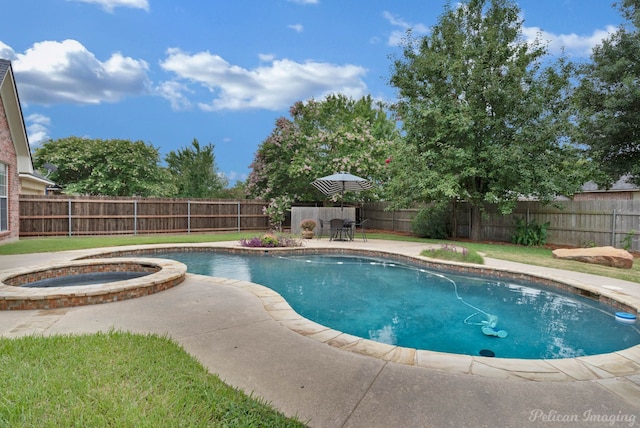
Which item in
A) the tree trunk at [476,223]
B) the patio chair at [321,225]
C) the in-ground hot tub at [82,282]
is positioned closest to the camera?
the in-ground hot tub at [82,282]

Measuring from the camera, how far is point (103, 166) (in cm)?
2220

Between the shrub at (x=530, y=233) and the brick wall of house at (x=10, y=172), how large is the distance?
1606cm

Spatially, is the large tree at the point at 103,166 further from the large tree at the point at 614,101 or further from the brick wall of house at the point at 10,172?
the large tree at the point at 614,101

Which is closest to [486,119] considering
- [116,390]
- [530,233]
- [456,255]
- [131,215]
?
[530,233]

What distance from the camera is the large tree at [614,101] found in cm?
1204

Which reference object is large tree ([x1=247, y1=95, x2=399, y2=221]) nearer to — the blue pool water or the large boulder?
the blue pool water

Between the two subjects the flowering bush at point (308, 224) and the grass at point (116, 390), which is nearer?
the grass at point (116, 390)

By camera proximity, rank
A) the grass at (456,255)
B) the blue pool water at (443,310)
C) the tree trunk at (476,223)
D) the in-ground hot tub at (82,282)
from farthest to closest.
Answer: the tree trunk at (476,223) → the grass at (456,255) → the in-ground hot tub at (82,282) → the blue pool water at (443,310)

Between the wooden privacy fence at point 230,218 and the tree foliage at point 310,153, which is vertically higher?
the tree foliage at point 310,153

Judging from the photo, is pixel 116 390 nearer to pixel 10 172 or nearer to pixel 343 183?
pixel 343 183

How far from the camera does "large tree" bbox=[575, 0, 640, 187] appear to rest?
12.0 m

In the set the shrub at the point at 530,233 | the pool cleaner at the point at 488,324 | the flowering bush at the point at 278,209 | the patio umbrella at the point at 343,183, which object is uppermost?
the patio umbrella at the point at 343,183

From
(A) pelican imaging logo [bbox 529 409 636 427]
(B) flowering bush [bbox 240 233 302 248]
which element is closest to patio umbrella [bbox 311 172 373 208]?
(B) flowering bush [bbox 240 233 302 248]

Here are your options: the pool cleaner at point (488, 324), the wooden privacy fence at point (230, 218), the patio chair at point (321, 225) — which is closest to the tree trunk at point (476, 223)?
the wooden privacy fence at point (230, 218)
